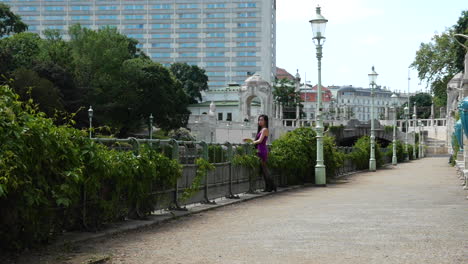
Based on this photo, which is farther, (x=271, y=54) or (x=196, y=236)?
(x=271, y=54)

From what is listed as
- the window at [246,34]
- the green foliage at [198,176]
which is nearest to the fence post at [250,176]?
the green foliage at [198,176]

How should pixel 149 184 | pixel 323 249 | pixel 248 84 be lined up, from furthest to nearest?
1. pixel 248 84
2. pixel 149 184
3. pixel 323 249

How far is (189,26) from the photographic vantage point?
155000 mm

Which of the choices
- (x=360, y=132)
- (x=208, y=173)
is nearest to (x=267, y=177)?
(x=208, y=173)

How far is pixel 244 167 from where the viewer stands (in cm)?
1742

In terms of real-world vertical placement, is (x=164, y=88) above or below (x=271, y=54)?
below

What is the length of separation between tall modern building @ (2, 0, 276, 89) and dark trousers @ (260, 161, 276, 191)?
443ft

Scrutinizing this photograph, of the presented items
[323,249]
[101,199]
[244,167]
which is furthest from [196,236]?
[244,167]

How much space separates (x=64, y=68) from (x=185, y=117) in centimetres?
2570

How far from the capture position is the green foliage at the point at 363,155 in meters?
37.1

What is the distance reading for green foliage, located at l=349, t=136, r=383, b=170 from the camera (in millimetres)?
37069

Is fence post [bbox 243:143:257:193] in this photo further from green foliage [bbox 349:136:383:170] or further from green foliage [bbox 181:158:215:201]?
green foliage [bbox 349:136:383:170]

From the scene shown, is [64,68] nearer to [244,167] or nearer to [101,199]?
[244,167]

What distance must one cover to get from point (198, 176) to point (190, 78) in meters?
117
